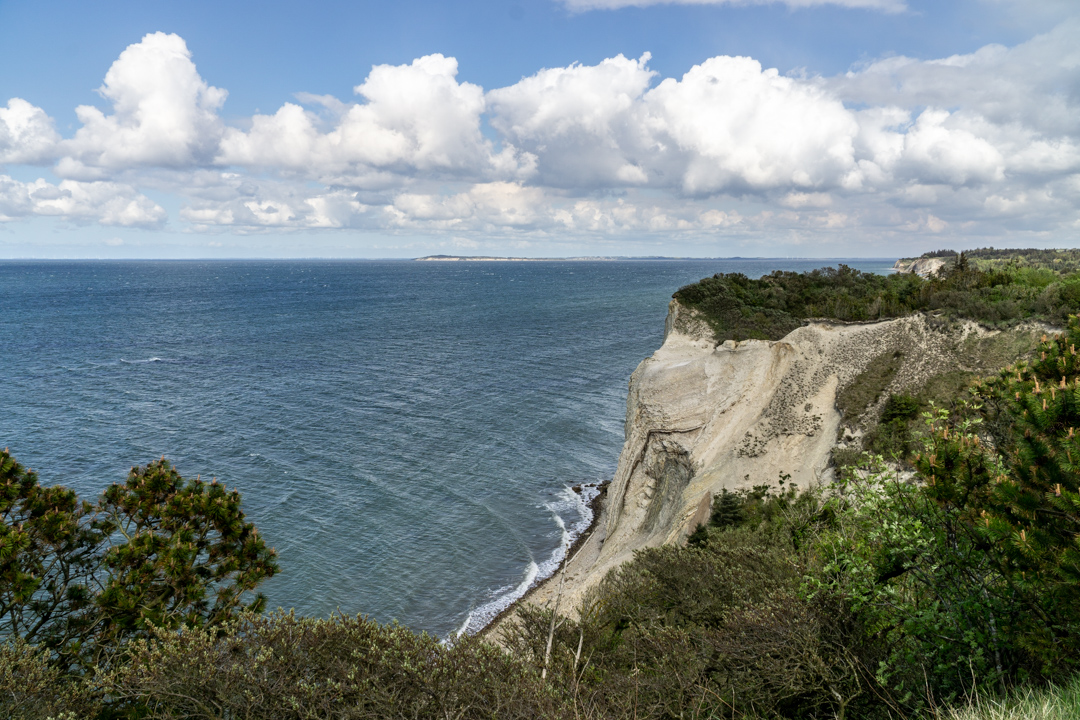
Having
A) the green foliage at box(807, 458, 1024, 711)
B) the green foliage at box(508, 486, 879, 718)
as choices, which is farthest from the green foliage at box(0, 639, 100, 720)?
the green foliage at box(807, 458, 1024, 711)

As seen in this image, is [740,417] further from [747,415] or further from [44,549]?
[44,549]

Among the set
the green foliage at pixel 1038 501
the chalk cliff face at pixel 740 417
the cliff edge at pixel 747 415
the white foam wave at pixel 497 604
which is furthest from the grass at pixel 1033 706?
the white foam wave at pixel 497 604

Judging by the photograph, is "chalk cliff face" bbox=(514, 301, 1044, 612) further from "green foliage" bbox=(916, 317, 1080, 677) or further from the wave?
"green foliage" bbox=(916, 317, 1080, 677)

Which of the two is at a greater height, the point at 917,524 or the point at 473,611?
the point at 917,524

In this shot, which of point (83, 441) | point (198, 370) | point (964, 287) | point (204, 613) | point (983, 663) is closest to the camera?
point (983, 663)

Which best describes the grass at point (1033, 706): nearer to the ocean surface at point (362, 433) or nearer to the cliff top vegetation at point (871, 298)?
the ocean surface at point (362, 433)

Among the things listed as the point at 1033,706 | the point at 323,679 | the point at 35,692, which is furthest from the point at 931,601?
the point at 35,692

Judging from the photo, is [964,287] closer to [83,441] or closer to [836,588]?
[836,588]

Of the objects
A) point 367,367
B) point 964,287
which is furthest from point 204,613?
point 367,367
